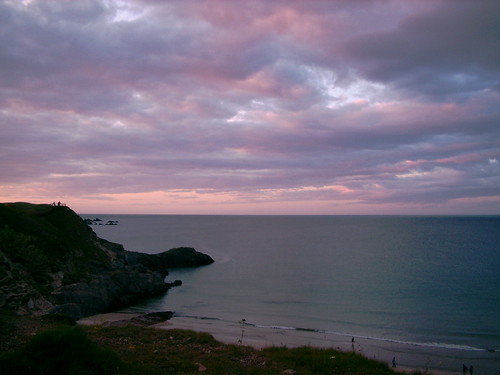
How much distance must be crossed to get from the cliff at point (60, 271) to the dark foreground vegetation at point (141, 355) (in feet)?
21.1

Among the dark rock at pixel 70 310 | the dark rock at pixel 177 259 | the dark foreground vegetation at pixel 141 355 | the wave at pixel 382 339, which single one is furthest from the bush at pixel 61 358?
the dark rock at pixel 177 259

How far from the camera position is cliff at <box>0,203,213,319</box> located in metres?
28.1

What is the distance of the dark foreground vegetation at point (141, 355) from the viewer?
12234 millimetres

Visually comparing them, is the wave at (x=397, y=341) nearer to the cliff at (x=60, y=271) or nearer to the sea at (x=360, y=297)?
the sea at (x=360, y=297)

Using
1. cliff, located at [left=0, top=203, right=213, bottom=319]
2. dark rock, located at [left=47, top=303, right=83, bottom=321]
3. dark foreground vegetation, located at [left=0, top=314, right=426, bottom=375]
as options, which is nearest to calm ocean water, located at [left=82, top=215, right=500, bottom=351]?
cliff, located at [left=0, top=203, right=213, bottom=319]

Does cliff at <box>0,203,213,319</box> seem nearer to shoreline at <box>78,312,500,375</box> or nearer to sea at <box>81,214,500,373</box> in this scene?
shoreline at <box>78,312,500,375</box>

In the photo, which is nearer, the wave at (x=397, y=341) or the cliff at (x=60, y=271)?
the wave at (x=397, y=341)

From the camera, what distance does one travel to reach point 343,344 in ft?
93.2

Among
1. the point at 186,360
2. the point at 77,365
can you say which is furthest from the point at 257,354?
the point at 77,365

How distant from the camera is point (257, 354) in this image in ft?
61.5

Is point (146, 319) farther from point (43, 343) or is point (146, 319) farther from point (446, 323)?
point (446, 323)

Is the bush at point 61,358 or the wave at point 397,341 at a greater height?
the bush at point 61,358

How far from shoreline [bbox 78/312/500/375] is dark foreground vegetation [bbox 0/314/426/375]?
5.81 metres

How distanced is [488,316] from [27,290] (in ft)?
139
